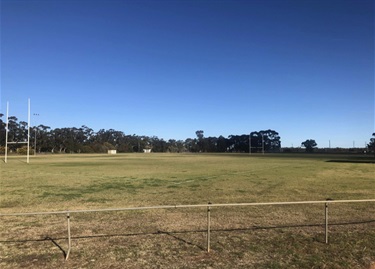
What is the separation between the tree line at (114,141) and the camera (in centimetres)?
12506

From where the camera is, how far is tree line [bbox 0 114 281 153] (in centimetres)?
12506

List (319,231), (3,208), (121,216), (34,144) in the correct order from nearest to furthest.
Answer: (319,231), (121,216), (3,208), (34,144)

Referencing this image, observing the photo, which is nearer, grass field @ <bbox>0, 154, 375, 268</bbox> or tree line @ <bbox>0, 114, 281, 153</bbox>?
grass field @ <bbox>0, 154, 375, 268</bbox>

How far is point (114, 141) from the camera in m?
188

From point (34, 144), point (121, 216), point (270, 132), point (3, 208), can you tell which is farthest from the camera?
point (270, 132)

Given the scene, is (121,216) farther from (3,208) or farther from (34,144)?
(34,144)

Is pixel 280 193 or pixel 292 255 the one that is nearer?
pixel 292 255

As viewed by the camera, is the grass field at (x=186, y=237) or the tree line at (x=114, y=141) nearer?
the grass field at (x=186, y=237)

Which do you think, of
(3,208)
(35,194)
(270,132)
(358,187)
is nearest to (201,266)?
(3,208)

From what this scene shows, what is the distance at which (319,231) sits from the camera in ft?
25.7

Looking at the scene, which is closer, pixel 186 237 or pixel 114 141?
Answer: pixel 186 237

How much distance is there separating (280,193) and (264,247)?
27.2 feet

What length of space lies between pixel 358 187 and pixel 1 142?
406 ft

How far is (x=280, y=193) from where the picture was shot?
14.5m
